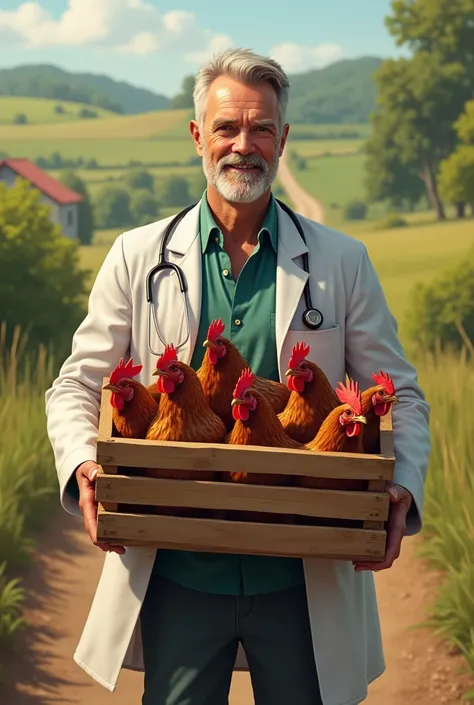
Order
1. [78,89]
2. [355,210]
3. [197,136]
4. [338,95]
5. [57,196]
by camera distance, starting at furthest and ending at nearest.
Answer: [338,95] → [78,89] → [355,210] → [57,196] → [197,136]

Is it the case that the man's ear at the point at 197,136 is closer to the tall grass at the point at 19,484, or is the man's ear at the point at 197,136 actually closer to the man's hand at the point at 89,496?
the man's hand at the point at 89,496

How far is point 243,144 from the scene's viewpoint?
8.98 ft

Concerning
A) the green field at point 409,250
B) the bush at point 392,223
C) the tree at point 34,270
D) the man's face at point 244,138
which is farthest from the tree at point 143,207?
the man's face at point 244,138

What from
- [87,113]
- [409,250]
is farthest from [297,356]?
[87,113]

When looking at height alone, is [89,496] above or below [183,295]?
below

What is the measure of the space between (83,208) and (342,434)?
1314cm

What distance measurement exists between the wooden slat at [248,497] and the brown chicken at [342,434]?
0.04 m

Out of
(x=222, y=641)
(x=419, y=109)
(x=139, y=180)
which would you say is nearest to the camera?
(x=222, y=641)

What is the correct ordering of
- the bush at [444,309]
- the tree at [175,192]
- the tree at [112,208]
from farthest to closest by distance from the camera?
the tree at [175,192] < the tree at [112,208] < the bush at [444,309]

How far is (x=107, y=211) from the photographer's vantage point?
15.2m

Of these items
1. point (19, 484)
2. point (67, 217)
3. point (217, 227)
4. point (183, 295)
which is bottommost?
point (19, 484)

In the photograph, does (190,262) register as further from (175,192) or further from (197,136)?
(175,192)

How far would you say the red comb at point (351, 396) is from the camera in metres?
2.26

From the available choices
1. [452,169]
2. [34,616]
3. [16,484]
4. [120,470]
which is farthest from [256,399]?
[452,169]
